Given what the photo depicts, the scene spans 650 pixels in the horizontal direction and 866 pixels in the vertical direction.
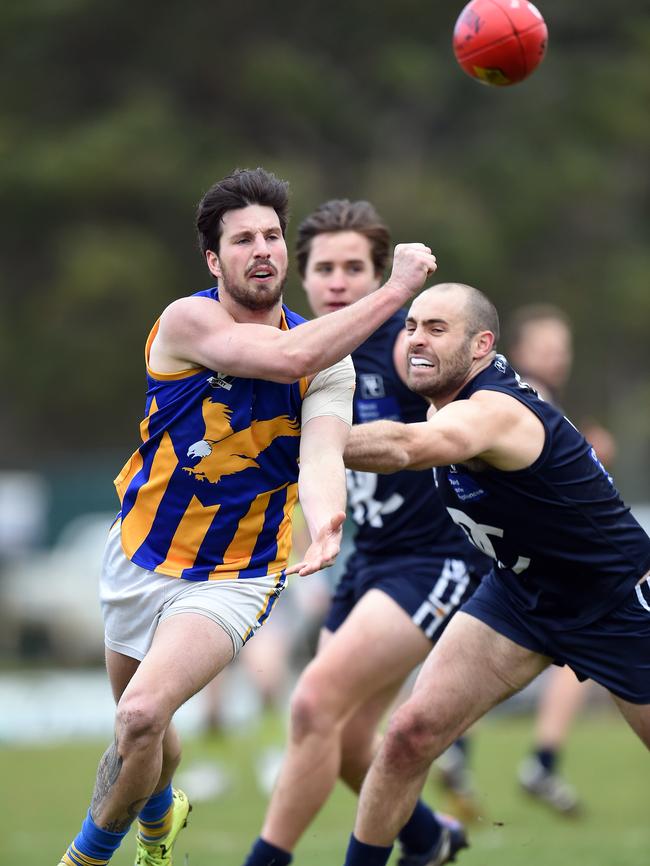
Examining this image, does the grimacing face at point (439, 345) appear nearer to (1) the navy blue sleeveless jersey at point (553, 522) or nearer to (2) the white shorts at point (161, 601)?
(1) the navy blue sleeveless jersey at point (553, 522)

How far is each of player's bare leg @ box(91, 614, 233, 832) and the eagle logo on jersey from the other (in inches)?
20.6

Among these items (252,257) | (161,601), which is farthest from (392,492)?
(252,257)

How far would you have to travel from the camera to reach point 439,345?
17.1 feet

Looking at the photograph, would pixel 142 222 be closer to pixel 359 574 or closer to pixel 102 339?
pixel 102 339

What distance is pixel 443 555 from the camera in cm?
649

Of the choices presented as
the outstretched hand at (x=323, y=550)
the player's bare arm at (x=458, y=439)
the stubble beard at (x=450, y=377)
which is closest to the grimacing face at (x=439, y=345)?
the stubble beard at (x=450, y=377)

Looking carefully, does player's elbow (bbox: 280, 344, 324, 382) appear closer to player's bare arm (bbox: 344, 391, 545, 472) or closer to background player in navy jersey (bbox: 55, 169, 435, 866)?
background player in navy jersey (bbox: 55, 169, 435, 866)

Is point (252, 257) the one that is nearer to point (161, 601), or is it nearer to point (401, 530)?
point (161, 601)

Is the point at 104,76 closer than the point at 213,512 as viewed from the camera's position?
No

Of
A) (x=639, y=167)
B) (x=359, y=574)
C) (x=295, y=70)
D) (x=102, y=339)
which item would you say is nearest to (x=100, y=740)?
(x=359, y=574)

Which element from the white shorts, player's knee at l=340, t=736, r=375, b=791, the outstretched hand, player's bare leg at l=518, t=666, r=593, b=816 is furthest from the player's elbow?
player's bare leg at l=518, t=666, r=593, b=816

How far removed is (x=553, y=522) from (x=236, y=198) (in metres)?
1.61

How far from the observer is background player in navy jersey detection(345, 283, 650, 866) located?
203 inches

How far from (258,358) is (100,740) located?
9500 mm
